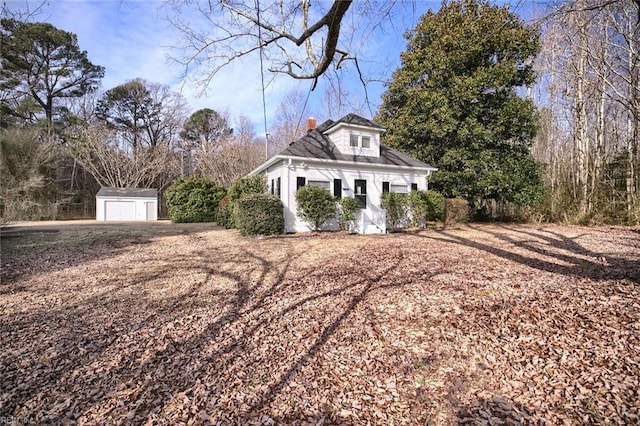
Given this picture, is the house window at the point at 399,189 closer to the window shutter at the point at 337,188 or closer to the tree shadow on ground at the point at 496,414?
the window shutter at the point at 337,188

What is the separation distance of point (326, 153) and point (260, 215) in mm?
3672

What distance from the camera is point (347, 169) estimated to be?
11969 mm

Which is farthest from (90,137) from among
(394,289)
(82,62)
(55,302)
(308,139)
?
(394,289)

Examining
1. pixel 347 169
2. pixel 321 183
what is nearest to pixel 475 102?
pixel 347 169

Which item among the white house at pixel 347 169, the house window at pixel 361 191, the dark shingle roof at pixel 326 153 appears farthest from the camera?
the house window at pixel 361 191

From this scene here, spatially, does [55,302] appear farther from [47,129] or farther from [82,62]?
[82,62]

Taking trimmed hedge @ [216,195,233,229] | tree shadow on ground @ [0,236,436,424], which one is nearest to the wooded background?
tree shadow on ground @ [0,236,436,424]

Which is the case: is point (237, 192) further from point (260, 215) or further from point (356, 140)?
point (356, 140)

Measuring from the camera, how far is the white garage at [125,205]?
2355cm

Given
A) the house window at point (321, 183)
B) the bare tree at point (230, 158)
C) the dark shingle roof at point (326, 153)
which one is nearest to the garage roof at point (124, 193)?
the bare tree at point (230, 158)

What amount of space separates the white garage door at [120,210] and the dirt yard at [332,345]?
21270 mm

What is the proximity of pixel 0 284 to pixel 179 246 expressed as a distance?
3870 mm

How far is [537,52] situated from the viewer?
13.4m

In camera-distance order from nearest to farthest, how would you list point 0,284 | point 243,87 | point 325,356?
point 325,356
point 0,284
point 243,87
